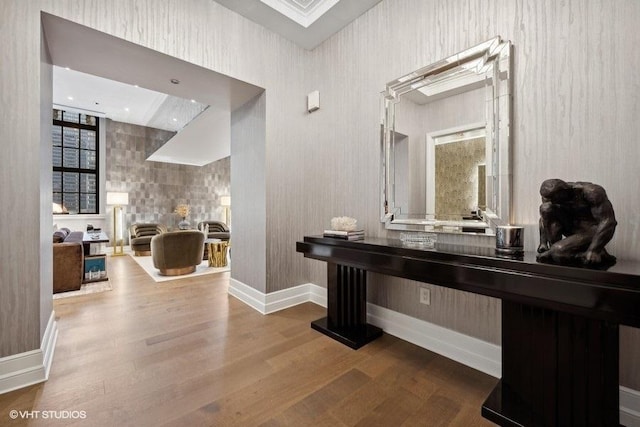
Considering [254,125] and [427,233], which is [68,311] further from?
[427,233]

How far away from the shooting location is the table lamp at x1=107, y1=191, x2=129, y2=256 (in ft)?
22.4

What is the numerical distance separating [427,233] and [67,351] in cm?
289

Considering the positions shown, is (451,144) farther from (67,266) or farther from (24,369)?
(67,266)

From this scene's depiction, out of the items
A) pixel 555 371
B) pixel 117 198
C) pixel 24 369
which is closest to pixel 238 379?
pixel 24 369

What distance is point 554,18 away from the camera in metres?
1.58

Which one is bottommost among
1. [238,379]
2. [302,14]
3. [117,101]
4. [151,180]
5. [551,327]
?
[238,379]

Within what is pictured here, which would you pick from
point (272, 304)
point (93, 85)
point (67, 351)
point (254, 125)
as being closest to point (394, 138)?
point (254, 125)

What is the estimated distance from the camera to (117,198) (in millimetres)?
6891

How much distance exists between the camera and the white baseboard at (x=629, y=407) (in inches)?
53.2

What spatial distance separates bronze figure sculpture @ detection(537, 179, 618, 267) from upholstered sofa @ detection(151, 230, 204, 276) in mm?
4479

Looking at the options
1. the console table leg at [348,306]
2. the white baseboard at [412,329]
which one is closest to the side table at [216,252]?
the white baseboard at [412,329]

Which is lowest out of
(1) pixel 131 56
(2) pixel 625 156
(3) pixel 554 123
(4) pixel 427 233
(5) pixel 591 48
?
(4) pixel 427 233

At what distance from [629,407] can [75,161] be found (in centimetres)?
998

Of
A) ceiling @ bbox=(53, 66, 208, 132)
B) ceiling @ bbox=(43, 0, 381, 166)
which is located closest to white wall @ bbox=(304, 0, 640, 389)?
ceiling @ bbox=(43, 0, 381, 166)
